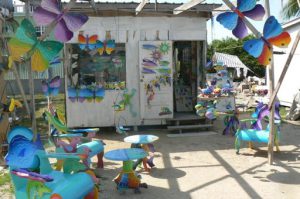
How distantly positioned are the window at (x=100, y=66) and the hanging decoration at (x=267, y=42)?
455cm

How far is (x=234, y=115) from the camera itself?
30.5 ft

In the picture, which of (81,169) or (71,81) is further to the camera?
(71,81)

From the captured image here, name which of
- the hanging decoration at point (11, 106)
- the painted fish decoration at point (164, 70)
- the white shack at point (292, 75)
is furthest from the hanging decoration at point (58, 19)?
the white shack at point (292, 75)

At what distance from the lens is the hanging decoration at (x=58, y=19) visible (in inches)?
171

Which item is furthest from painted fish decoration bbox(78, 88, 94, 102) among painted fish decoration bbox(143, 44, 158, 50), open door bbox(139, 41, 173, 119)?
painted fish decoration bbox(143, 44, 158, 50)

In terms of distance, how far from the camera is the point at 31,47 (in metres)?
4.29

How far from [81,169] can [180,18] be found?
240 inches

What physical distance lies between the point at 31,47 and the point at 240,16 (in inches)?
124

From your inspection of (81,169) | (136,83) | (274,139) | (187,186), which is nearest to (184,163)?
(187,186)

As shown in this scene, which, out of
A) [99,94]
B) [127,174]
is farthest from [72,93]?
[127,174]

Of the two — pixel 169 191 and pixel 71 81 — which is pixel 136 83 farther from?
pixel 169 191

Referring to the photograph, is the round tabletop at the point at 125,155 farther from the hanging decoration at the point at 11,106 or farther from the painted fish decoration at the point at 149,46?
the painted fish decoration at the point at 149,46

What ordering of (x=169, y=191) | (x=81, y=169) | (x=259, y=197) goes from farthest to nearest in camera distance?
(x=169, y=191)
(x=259, y=197)
(x=81, y=169)

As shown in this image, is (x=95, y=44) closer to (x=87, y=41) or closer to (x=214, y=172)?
(x=87, y=41)
